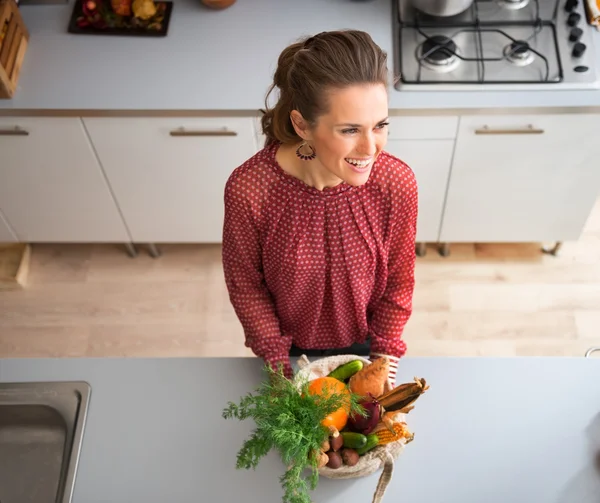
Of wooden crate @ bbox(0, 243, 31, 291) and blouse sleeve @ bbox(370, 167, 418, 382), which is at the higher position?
blouse sleeve @ bbox(370, 167, 418, 382)

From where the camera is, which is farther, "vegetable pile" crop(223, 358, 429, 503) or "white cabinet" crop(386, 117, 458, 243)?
"white cabinet" crop(386, 117, 458, 243)

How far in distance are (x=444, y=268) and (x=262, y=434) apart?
5.81 feet

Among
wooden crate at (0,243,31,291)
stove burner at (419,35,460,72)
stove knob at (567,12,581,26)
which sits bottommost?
wooden crate at (0,243,31,291)

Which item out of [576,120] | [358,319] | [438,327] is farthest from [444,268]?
[358,319]

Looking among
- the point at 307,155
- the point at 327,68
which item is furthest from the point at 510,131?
the point at 327,68

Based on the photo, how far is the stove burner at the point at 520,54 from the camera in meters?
2.14

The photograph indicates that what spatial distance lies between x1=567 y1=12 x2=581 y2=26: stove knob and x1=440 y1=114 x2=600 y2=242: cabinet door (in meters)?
0.32

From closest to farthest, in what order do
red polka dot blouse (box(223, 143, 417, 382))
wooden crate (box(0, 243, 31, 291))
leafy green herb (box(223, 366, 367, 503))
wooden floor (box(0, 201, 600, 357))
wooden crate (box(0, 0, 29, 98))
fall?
leafy green herb (box(223, 366, 367, 503)) < red polka dot blouse (box(223, 143, 417, 382)) < wooden crate (box(0, 0, 29, 98)) < wooden floor (box(0, 201, 600, 357)) < wooden crate (box(0, 243, 31, 291))

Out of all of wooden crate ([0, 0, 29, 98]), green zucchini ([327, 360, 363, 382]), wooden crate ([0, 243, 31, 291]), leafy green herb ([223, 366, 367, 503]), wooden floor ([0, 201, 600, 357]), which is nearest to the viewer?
leafy green herb ([223, 366, 367, 503])

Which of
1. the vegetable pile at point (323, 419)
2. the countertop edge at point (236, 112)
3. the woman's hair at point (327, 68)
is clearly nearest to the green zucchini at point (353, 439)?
the vegetable pile at point (323, 419)

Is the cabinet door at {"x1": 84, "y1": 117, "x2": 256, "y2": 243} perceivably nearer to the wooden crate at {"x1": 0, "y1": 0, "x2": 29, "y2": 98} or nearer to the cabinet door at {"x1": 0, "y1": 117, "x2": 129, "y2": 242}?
the cabinet door at {"x1": 0, "y1": 117, "x2": 129, "y2": 242}

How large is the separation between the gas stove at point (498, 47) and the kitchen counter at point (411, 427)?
101cm

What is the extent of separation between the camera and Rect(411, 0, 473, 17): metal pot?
2.17m

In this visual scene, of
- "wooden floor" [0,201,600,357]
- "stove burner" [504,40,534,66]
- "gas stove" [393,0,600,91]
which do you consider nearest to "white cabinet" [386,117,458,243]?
"gas stove" [393,0,600,91]
